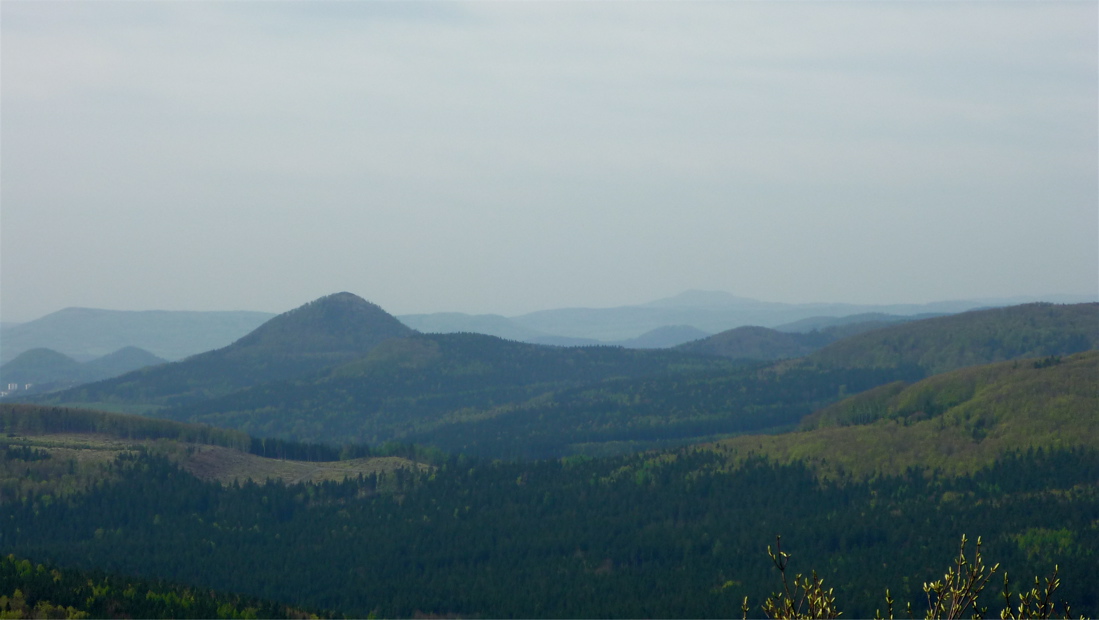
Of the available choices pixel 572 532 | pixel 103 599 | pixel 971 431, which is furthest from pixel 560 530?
pixel 103 599

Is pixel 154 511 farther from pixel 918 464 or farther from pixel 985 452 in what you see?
pixel 985 452

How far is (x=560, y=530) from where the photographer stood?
149125mm

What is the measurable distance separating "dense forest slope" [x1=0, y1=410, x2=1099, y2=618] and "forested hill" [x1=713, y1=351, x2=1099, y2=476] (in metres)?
5.01

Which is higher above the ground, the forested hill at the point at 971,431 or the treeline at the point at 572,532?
the forested hill at the point at 971,431

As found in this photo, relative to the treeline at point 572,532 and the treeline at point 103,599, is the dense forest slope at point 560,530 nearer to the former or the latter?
the treeline at point 572,532

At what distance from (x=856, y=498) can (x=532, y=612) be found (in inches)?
2435

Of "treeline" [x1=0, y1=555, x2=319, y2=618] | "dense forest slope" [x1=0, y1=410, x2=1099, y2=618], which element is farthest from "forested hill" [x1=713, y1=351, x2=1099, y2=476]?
"treeline" [x1=0, y1=555, x2=319, y2=618]

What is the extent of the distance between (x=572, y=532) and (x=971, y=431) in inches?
A: 2927

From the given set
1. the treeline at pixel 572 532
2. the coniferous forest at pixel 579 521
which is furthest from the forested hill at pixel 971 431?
the treeline at pixel 572 532

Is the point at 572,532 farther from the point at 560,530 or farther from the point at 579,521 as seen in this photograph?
the point at 579,521

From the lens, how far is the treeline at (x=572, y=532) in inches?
4594

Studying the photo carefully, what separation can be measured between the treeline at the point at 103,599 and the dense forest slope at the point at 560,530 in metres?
15.3

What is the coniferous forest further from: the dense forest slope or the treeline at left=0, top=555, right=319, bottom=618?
the dense forest slope

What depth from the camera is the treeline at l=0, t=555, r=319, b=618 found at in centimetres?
7900
